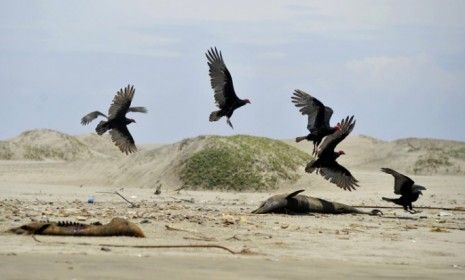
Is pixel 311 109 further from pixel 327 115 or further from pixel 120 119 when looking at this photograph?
pixel 120 119

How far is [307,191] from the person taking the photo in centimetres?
2394

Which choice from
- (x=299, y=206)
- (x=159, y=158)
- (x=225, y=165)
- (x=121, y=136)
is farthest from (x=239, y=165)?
(x=299, y=206)

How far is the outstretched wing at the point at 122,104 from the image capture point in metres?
18.6

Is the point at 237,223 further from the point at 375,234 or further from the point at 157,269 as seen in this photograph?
the point at 157,269

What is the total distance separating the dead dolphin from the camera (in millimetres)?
16875

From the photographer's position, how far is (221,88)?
17984mm

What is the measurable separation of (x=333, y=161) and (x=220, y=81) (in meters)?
2.37

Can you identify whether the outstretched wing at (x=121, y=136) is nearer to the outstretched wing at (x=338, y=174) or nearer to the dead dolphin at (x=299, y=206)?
the dead dolphin at (x=299, y=206)

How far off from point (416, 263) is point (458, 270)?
1.80 feet

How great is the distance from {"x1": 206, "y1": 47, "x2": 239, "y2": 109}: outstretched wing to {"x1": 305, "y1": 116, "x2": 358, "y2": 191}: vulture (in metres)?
1.73

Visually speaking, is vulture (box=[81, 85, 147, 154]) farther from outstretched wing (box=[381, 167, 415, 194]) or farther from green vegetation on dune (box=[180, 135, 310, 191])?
green vegetation on dune (box=[180, 135, 310, 191])

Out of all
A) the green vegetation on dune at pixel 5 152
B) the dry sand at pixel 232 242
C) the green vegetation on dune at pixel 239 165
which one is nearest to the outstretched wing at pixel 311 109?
the dry sand at pixel 232 242

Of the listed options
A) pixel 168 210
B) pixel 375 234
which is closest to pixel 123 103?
pixel 168 210

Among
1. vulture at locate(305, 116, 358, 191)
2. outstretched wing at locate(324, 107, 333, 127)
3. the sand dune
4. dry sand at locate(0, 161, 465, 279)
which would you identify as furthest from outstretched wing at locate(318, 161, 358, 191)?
the sand dune
